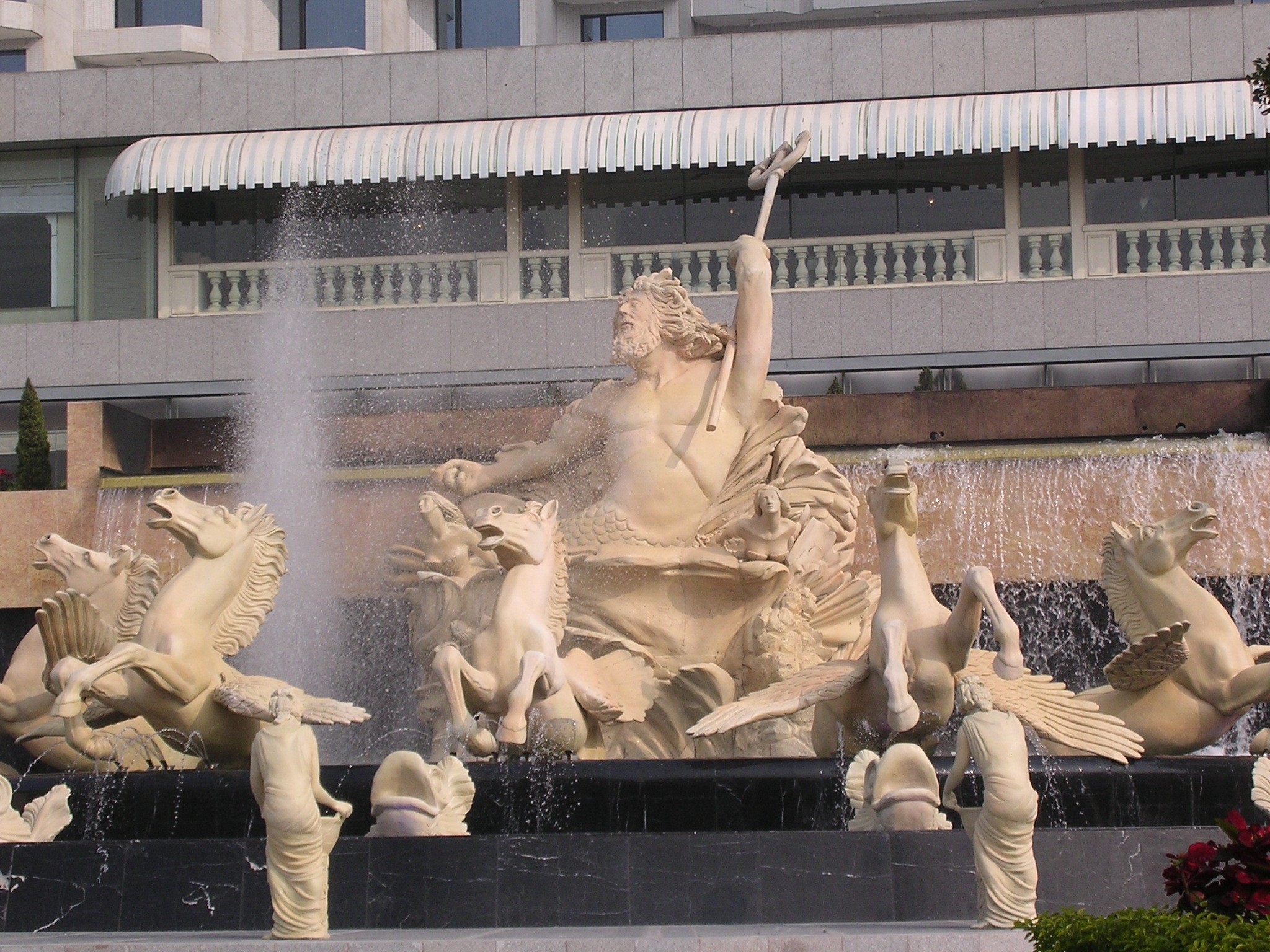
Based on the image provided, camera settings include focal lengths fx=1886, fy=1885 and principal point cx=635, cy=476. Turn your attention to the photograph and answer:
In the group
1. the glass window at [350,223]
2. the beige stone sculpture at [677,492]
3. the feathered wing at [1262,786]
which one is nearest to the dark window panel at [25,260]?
the glass window at [350,223]

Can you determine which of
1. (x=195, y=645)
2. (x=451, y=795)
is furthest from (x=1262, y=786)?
(x=195, y=645)

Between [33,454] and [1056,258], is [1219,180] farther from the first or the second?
[33,454]

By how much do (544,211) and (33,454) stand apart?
7.66 metres

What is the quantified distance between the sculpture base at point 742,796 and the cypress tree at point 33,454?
11539 millimetres

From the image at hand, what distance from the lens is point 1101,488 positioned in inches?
664


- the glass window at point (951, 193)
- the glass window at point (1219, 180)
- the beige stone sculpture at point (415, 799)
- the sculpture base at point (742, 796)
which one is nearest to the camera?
the beige stone sculpture at point (415, 799)

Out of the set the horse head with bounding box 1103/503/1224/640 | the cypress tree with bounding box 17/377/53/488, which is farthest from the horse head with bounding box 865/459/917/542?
the cypress tree with bounding box 17/377/53/488

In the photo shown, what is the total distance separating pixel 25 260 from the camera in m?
26.2

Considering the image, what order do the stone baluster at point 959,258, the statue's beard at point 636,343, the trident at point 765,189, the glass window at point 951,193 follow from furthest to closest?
the glass window at point 951,193, the stone baluster at point 959,258, the statue's beard at point 636,343, the trident at point 765,189

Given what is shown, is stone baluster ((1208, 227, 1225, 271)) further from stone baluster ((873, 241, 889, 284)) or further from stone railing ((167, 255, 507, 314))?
stone railing ((167, 255, 507, 314))

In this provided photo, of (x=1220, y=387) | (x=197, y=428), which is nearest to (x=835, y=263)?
(x=1220, y=387)

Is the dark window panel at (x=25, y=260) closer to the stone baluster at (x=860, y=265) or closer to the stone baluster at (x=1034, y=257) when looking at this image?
the stone baluster at (x=860, y=265)

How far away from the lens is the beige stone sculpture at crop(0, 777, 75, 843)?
9.50m

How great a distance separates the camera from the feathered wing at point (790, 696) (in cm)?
991
